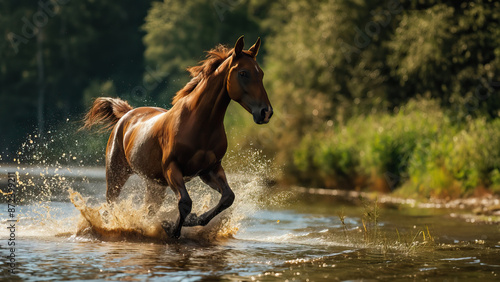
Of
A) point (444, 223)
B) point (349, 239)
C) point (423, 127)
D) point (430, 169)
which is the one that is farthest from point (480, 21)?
point (349, 239)

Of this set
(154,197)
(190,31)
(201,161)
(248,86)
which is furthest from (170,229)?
(190,31)

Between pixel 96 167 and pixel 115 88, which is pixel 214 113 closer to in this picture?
pixel 96 167

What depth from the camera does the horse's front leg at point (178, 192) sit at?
8.51 meters

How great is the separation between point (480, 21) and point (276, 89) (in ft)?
36.7

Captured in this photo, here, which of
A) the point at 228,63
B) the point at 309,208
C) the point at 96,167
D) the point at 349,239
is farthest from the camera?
the point at 96,167

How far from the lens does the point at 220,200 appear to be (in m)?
8.70

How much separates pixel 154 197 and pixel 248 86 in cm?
259

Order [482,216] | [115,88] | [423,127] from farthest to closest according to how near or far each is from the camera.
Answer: [115,88]
[423,127]
[482,216]

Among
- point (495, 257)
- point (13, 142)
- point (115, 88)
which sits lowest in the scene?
point (495, 257)

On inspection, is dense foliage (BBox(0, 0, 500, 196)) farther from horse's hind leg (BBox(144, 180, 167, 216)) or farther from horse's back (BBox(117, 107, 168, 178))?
horse's hind leg (BBox(144, 180, 167, 216))

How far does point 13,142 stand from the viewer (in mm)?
43031

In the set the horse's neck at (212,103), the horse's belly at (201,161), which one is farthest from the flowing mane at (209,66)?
the horse's belly at (201,161)

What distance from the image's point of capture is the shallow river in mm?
7137

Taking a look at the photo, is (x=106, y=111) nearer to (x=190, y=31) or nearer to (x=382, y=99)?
(x=382, y=99)
